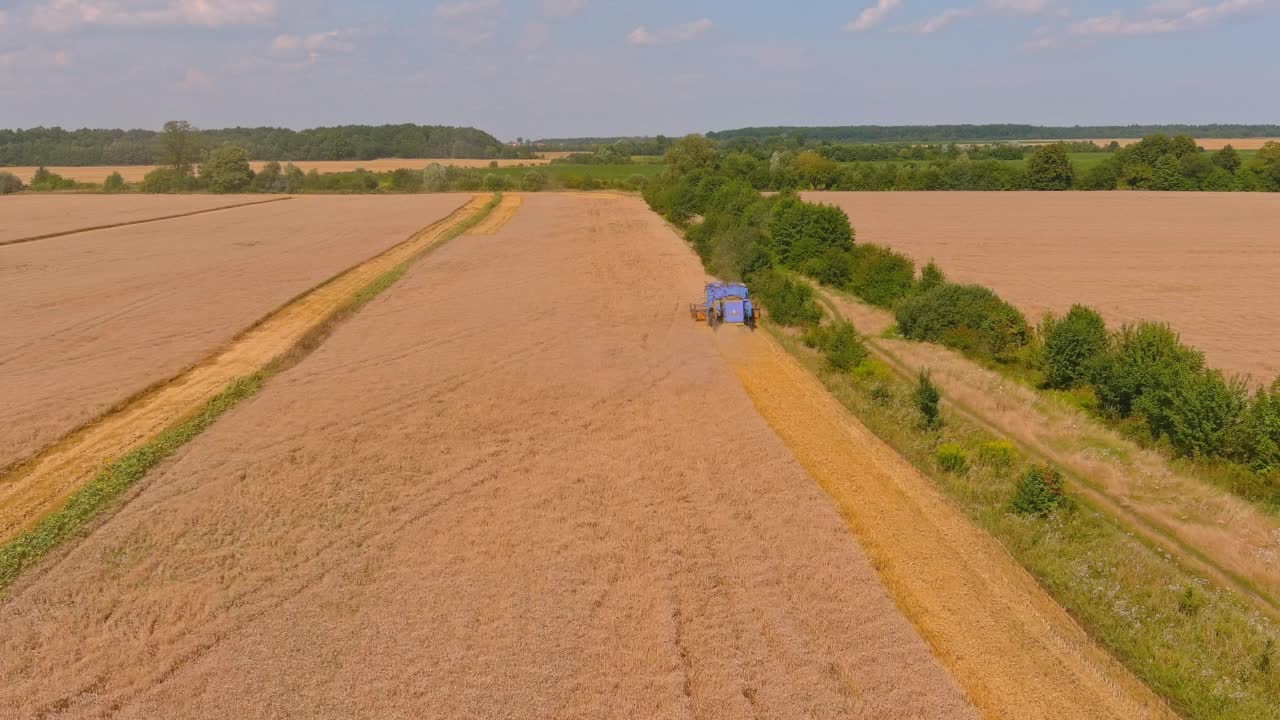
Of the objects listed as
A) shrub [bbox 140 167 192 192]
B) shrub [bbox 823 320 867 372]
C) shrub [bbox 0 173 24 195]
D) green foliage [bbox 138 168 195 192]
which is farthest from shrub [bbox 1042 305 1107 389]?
shrub [bbox 0 173 24 195]

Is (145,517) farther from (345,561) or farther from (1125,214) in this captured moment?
(1125,214)

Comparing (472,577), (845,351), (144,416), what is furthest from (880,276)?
(144,416)

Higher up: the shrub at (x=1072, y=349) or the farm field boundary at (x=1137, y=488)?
the shrub at (x=1072, y=349)

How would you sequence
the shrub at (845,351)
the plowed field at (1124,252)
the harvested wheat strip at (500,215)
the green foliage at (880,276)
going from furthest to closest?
the harvested wheat strip at (500,215), the green foliage at (880,276), the plowed field at (1124,252), the shrub at (845,351)

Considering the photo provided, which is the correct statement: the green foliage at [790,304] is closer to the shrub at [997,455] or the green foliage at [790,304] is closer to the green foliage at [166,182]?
the shrub at [997,455]

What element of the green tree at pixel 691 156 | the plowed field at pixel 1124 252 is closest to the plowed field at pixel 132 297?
the plowed field at pixel 1124 252

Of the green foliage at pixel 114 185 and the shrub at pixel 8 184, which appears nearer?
the shrub at pixel 8 184
